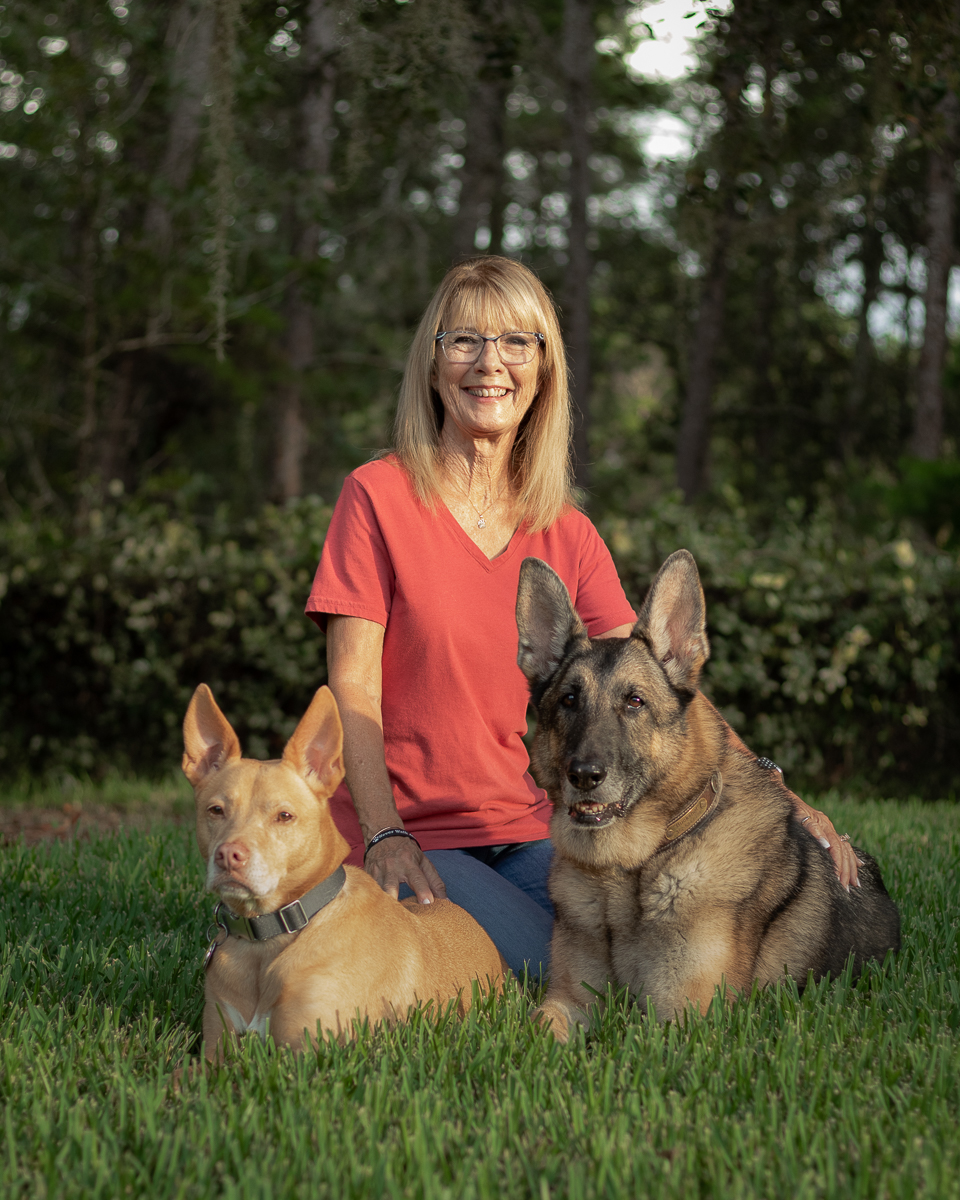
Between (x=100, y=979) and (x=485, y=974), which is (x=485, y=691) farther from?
(x=100, y=979)

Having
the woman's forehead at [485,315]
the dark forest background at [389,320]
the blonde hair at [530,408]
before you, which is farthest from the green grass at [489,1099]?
the dark forest background at [389,320]

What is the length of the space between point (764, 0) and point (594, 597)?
3765 mm

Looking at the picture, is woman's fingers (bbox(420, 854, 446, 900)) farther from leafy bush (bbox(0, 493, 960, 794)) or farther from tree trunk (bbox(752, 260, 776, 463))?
tree trunk (bbox(752, 260, 776, 463))

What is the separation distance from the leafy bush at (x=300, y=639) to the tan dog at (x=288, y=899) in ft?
17.9

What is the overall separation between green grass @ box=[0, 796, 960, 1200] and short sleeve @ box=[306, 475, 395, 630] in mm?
1450

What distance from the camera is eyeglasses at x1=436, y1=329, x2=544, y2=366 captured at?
14.8 ft

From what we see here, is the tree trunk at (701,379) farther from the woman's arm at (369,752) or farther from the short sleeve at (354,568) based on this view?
the woman's arm at (369,752)

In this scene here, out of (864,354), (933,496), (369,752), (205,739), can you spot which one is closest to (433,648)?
(369,752)

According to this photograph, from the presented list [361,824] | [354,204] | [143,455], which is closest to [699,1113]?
[361,824]

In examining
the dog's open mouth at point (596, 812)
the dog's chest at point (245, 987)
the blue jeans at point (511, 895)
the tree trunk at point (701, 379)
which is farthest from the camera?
the tree trunk at point (701, 379)

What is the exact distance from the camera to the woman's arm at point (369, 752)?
3676mm

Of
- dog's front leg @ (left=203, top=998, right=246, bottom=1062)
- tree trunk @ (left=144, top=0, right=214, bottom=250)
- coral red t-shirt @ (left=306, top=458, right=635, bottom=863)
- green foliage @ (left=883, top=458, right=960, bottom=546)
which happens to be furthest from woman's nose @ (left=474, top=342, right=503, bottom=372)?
tree trunk @ (left=144, top=0, right=214, bottom=250)

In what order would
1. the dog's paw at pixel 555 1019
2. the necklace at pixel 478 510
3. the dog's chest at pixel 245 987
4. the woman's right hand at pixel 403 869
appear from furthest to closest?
the necklace at pixel 478 510 < the woman's right hand at pixel 403 869 < the dog's paw at pixel 555 1019 < the dog's chest at pixel 245 987

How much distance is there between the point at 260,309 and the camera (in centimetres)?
1242
